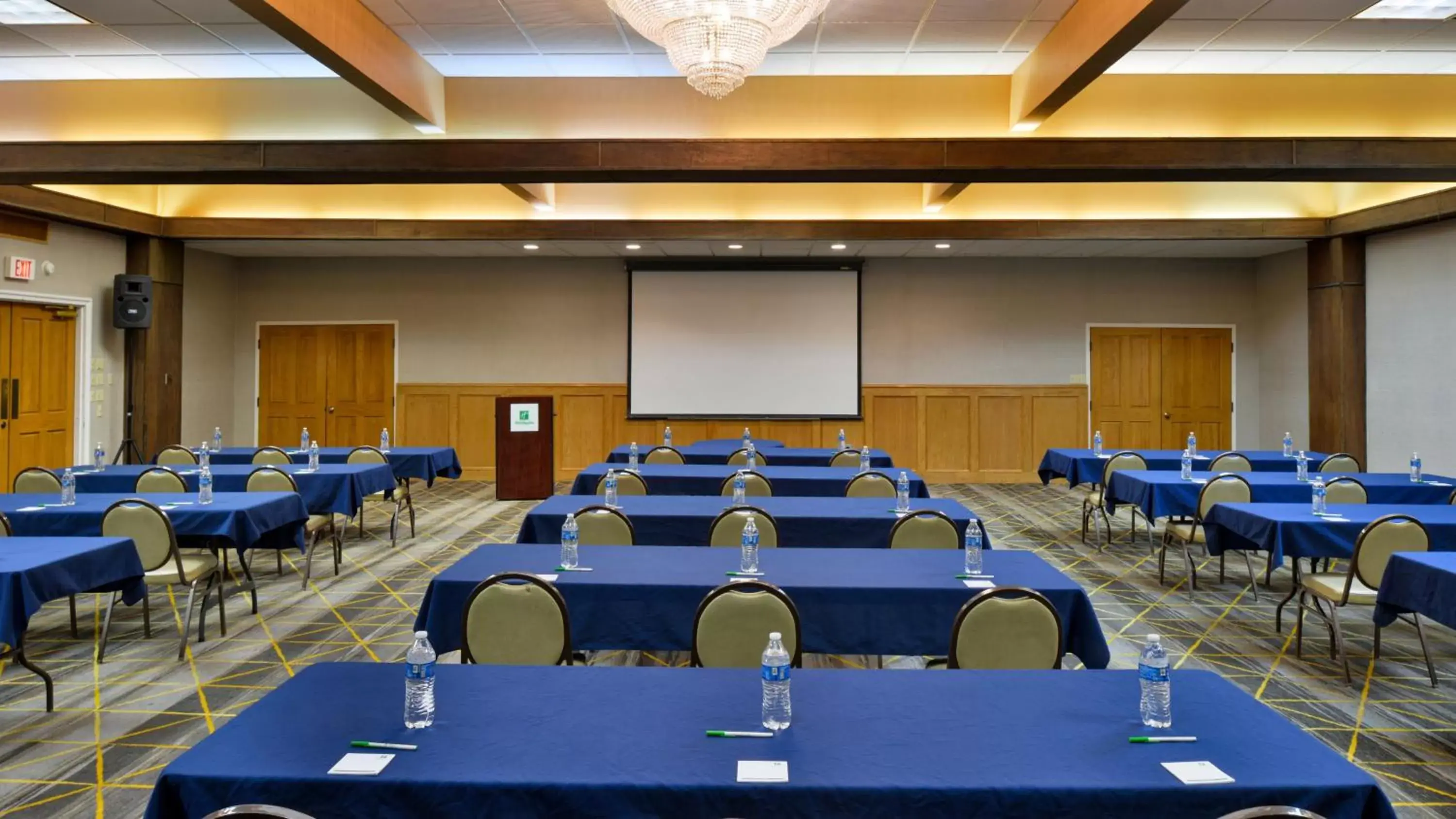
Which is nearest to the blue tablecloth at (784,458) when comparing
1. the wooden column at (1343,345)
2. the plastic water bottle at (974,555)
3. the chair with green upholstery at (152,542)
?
the chair with green upholstery at (152,542)

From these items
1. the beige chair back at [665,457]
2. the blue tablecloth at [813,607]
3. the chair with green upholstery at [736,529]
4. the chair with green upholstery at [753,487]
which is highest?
the beige chair back at [665,457]

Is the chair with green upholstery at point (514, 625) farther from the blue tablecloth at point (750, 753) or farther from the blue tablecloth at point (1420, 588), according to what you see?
the blue tablecloth at point (1420, 588)

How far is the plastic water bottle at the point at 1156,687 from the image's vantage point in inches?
87.5

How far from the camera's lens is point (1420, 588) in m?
4.00

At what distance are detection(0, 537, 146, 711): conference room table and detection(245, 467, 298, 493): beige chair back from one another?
1996 mm

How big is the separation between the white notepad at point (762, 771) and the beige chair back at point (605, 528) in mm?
3053

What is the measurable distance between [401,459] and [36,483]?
3.32 meters

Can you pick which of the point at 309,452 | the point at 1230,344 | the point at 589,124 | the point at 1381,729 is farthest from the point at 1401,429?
the point at 309,452

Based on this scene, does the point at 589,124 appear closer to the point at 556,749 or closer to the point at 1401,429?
the point at 556,749

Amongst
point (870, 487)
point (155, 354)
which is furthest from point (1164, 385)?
point (155, 354)

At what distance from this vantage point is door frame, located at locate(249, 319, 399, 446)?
531 inches

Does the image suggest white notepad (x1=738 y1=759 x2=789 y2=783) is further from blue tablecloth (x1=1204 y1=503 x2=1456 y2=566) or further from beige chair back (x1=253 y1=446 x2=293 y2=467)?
beige chair back (x1=253 y1=446 x2=293 y2=467)

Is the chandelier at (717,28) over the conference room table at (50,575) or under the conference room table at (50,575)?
over

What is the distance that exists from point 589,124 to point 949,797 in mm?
6717
